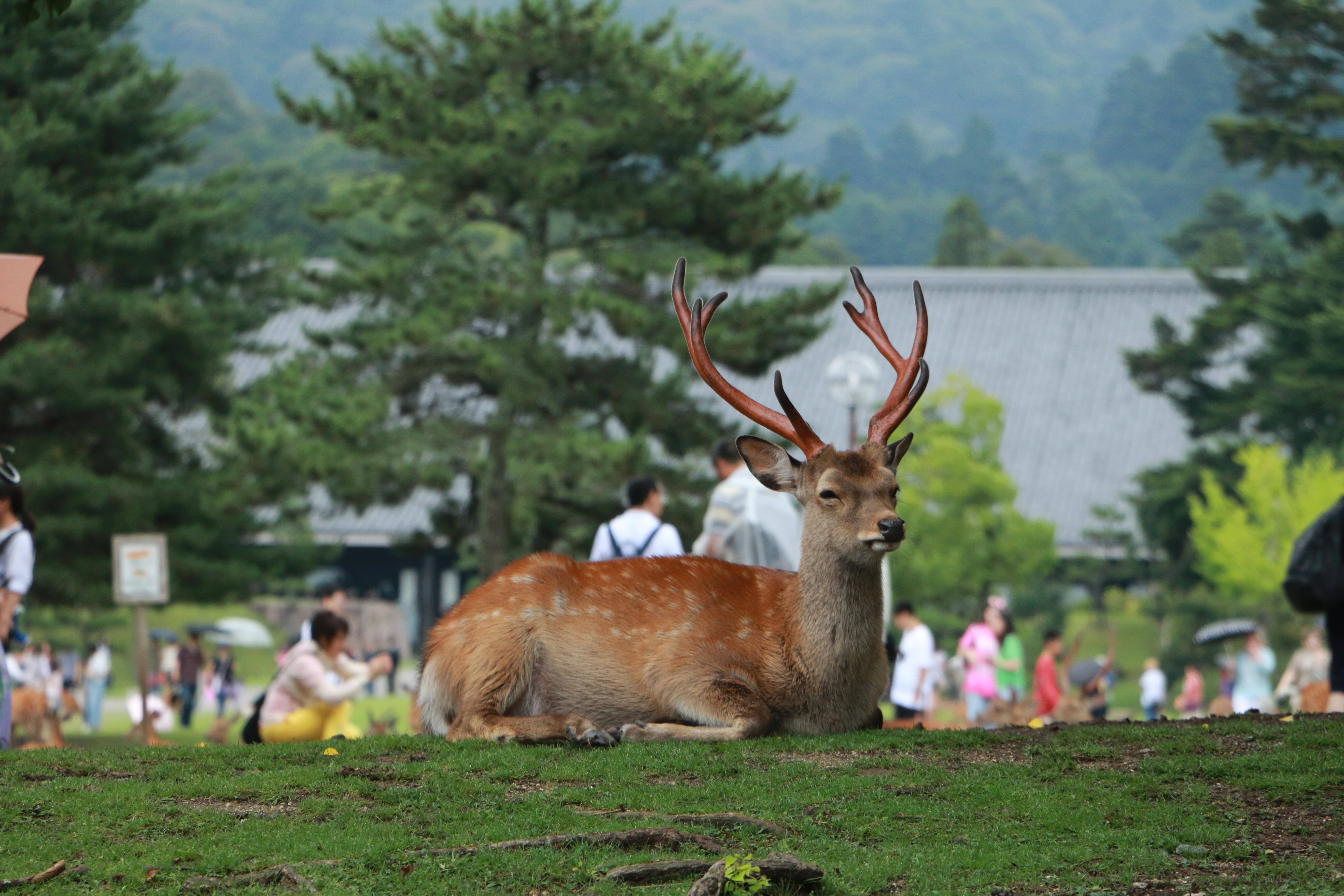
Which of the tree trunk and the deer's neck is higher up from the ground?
the tree trunk

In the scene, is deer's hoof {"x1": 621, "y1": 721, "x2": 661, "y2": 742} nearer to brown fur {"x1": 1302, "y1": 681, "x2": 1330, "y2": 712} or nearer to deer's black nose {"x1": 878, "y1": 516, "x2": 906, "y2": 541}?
deer's black nose {"x1": 878, "y1": 516, "x2": 906, "y2": 541}

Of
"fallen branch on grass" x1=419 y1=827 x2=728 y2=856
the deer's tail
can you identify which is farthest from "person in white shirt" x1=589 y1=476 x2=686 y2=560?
"fallen branch on grass" x1=419 y1=827 x2=728 y2=856

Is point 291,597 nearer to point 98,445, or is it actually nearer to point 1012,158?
point 98,445

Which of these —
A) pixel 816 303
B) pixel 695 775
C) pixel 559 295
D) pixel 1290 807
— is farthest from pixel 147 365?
pixel 1290 807

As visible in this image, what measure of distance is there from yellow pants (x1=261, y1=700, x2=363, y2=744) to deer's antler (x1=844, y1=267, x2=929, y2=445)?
3578 millimetres

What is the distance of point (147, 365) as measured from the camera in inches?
762

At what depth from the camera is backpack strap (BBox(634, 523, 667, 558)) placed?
916 centimetres

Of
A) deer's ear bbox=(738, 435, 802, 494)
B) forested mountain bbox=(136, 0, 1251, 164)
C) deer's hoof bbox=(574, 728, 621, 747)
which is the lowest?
deer's hoof bbox=(574, 728, 621, 747)

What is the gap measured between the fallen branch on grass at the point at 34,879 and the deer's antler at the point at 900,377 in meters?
3.47

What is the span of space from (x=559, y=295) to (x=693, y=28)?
135562 millimetres

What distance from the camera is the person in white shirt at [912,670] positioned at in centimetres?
1238

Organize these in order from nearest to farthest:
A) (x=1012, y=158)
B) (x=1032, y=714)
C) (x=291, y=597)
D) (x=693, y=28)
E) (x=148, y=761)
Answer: (x=148, y=761) < (x=1032, y=714) < (x=291, y=597) < (x=1012, y=158) < (x=693, y=28)

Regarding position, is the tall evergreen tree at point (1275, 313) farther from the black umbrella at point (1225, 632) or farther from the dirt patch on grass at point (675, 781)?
the dirt patch on grass at point (675, 781)

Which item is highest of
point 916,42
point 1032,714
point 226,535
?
point 916,42
